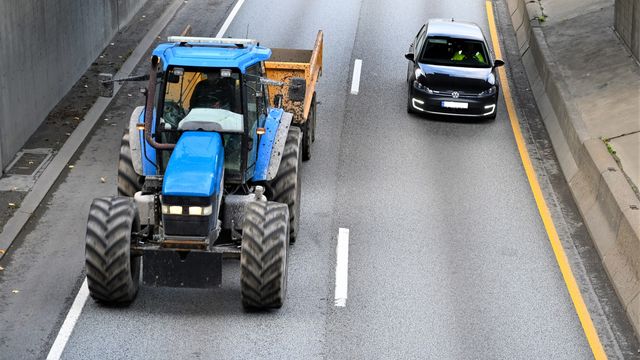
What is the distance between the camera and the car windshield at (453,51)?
24000 mm

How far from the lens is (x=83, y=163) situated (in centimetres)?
1992

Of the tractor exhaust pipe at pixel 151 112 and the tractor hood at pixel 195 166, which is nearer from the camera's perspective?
the tractor hood at pixel 195 166

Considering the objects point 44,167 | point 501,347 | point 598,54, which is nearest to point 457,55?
point 598,54

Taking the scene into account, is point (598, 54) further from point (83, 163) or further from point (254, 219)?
point (254, 219)

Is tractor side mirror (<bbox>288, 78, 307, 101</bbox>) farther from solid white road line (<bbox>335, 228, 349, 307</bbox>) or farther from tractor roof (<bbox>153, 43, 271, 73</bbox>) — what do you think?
solid white road line (<bbox>335, 228, 349, 307</bbox>)

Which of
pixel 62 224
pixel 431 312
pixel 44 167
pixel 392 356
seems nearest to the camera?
→ pixel 392 356

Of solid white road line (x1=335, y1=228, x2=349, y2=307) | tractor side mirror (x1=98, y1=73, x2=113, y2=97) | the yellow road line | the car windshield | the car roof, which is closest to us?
tractor side mirror (x1=98, y1=73, x2=113, y2=97)

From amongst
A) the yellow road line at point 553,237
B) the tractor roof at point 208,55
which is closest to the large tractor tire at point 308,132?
the yellow road line at point 553,237

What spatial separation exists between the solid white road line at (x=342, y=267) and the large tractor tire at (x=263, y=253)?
4.11 feet

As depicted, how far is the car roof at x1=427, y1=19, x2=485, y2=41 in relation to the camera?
24.2m

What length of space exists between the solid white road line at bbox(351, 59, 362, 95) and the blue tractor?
28.6ft

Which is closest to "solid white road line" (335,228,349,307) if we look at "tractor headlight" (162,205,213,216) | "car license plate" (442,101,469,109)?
"tractor headlight" (162,205,213,216)

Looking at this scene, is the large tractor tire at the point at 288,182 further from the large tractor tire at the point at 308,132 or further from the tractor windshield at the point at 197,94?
the large tractor tire at the point at 308,132

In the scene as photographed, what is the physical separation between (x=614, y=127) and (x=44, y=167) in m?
10.3
